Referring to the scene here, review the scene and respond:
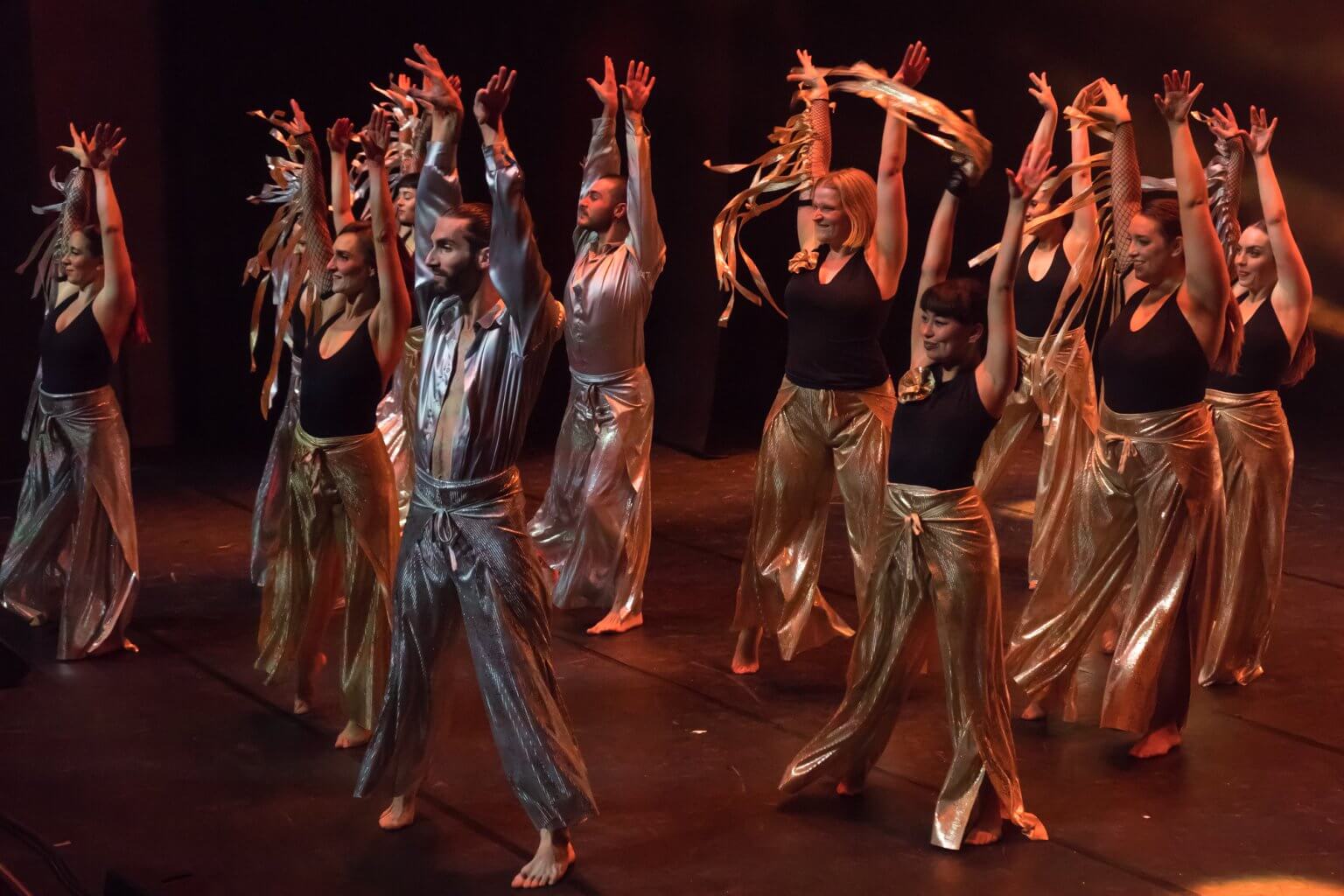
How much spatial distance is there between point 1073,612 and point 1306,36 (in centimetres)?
538

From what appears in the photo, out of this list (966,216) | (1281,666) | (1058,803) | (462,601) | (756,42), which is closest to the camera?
(462,601)

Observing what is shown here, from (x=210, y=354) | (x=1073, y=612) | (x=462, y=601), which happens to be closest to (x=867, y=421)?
(x=1073, y=612)

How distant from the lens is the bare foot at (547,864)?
3.73 metres

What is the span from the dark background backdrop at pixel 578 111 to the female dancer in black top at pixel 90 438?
8.61 ft

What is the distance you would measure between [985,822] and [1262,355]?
1.93m

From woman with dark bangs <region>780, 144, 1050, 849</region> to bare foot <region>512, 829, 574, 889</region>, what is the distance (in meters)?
0.79

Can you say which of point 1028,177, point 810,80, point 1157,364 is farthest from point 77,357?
point 1157,364

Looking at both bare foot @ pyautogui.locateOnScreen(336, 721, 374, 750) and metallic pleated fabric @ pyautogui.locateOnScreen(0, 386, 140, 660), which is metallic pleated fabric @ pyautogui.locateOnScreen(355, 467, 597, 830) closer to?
bare foot @ pyautogui.locateOnScreen(336, 721, 374, 750)

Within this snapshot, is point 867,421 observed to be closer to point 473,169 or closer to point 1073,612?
point 1073,612

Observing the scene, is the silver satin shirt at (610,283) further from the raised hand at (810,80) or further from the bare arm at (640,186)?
the raised hand at (810,80)

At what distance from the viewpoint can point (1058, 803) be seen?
4.20m

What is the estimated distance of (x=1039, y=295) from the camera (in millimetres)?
6277

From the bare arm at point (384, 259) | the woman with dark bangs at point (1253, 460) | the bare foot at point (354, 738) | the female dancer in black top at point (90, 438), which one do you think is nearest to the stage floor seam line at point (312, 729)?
the bare foot at point (354, 738)

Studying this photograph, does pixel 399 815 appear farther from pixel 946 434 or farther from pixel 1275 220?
pixel 1275 220
